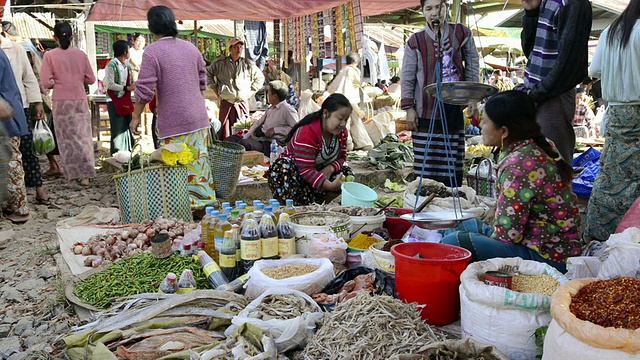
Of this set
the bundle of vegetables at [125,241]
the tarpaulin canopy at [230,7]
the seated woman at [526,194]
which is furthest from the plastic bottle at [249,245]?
the tarpaulin canopy at [230,7]

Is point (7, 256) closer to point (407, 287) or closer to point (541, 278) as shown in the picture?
point (407, 287)

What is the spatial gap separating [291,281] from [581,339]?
1.31 metres

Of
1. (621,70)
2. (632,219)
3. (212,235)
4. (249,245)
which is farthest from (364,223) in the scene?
(621,70)

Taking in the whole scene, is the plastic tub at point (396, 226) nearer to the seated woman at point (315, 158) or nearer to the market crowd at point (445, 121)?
the market crowd at point (445, 121)

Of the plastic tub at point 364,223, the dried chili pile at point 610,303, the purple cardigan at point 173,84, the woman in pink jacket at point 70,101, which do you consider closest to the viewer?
the dried chili pile at point 610,303

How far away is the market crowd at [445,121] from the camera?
2645mm

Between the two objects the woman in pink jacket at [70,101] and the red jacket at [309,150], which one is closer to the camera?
the red jacket at [309,150]

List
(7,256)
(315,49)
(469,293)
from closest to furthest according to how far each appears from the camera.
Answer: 1. (469,293)
2. (7,256)
3. (315,49)

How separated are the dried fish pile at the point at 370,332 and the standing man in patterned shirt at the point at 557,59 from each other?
1932 mm

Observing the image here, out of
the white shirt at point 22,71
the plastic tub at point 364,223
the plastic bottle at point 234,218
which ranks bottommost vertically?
the plastic tub at point 364,223

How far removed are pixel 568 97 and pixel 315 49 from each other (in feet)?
15.1

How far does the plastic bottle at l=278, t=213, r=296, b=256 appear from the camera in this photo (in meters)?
3.06

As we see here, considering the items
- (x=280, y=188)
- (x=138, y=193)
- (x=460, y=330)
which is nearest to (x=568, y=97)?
(x=460, y=330)

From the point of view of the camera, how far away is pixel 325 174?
450 centimetres
